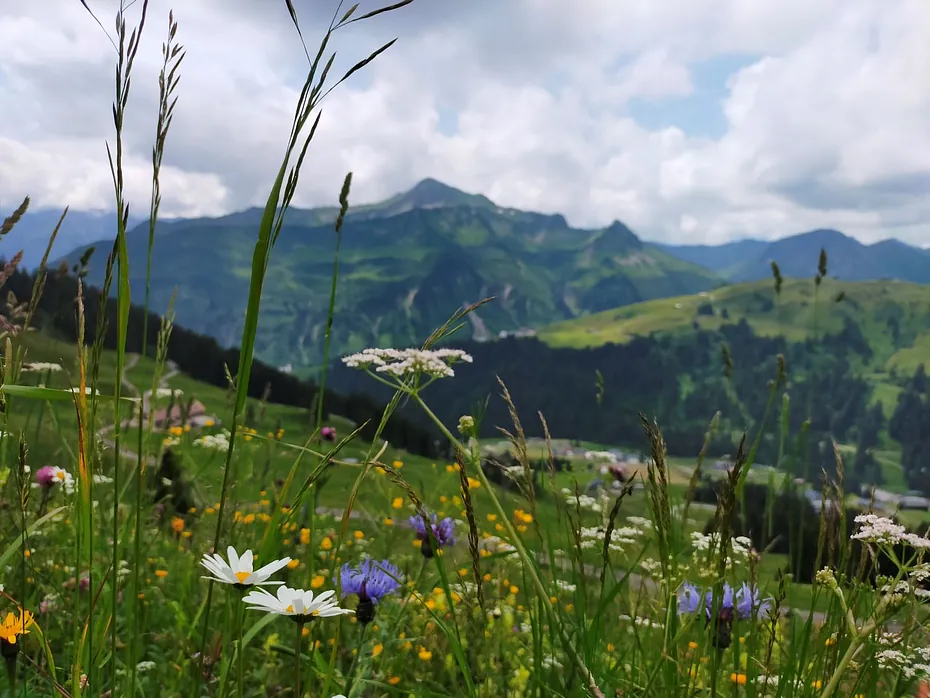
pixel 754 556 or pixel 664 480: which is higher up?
pixel 664 480

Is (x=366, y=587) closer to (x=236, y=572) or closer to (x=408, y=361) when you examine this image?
(x=408, y=361)

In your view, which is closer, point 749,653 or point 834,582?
point 834,582

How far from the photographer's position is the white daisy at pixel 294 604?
1.35 metres

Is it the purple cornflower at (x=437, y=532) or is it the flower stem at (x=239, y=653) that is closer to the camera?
the flower stem at (x=239, y=653)

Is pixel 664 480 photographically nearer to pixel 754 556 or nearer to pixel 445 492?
pixel 754 556

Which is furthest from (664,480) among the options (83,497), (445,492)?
(445,492)

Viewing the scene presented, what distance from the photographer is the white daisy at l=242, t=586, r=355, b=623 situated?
1351 millimetres

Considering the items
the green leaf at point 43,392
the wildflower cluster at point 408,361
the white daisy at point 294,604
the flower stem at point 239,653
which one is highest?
the wildflower cluster at point 408,361

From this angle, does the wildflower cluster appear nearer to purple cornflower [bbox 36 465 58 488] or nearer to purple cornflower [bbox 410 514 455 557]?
purple cornflower [bbox 410 514 455 557]

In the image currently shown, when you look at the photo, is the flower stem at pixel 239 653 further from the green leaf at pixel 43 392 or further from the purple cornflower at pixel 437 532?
the purple cornflower at pixel 437 532

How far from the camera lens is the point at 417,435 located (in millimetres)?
103438

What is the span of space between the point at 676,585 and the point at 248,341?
1297 millimetres

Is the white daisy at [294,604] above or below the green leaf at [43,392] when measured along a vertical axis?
below

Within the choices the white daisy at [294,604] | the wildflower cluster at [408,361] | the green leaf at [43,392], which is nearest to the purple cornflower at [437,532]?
the wildflower cluster at [408,361]
